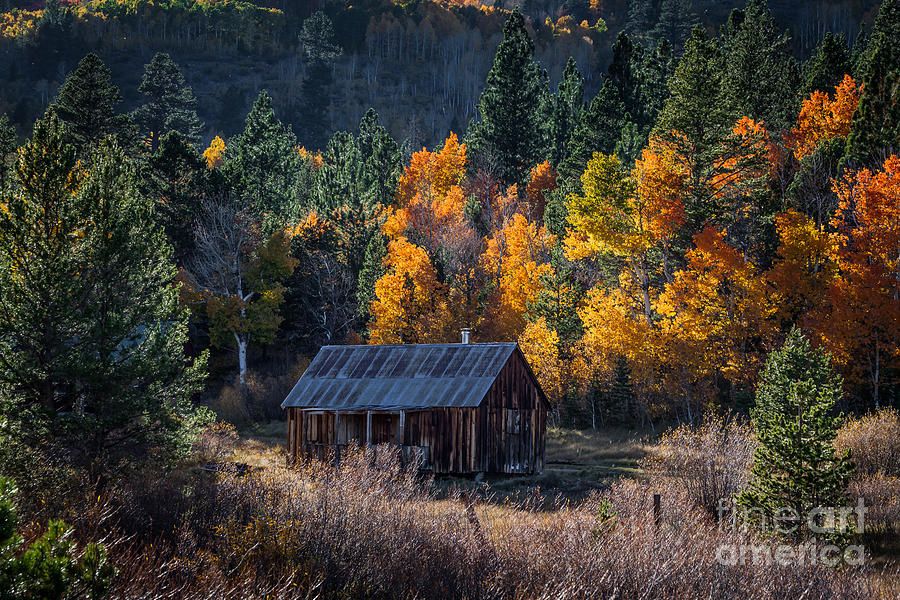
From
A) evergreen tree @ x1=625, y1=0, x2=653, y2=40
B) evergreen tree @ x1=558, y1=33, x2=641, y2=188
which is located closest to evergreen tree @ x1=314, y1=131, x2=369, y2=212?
evergreen tree @ x1=558, y1=33, x2=641, y2=188

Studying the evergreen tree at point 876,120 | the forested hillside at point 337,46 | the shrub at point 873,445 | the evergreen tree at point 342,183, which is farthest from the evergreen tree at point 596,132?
the forested hillside at point 337,46

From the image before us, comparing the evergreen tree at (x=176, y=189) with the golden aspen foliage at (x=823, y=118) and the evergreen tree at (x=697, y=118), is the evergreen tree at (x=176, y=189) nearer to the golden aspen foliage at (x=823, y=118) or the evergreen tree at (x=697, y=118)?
the evergreen tree at (x=697, y=118)

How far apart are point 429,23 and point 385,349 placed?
160 meters

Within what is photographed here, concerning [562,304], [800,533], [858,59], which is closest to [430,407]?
[800,533]

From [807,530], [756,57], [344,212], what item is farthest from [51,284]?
[756,57]

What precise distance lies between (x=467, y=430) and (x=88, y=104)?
35.0m

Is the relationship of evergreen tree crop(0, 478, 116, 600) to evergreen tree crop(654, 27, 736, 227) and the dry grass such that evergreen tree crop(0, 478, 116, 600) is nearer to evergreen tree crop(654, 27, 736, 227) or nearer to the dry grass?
the dry grass

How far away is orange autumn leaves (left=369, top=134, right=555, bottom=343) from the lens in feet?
160

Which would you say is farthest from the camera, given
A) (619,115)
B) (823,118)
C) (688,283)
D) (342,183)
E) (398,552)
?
(342,183)

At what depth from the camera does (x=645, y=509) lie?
16719mm

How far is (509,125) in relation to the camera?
69688 mm

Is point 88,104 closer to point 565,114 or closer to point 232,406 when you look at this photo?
point 232,406

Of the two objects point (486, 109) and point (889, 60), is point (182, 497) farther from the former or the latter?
point (486, 109)

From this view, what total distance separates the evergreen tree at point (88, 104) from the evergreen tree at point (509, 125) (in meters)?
30.5
